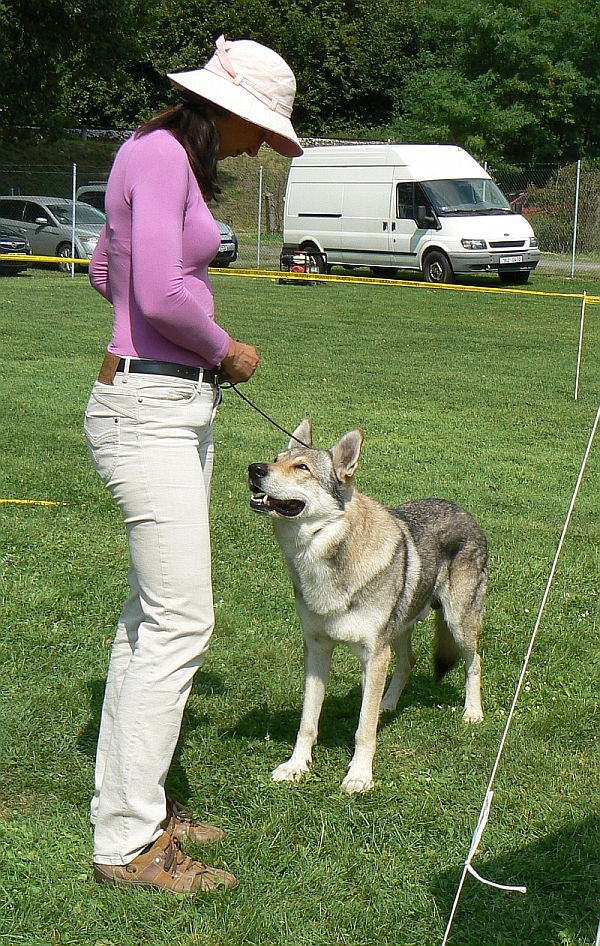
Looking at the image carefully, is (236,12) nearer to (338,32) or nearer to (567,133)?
(338,32)

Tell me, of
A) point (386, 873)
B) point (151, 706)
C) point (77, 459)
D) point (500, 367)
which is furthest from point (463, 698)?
point (500, 367)

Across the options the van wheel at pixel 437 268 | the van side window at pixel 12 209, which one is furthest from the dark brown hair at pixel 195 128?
the van side window at pixel 12 209

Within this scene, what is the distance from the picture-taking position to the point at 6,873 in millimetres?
3332

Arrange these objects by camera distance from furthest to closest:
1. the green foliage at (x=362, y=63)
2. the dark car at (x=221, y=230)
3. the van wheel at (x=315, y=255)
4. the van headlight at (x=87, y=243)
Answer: the green foliage at (x=362, y=63)
the dark car at (x=221, y=230)
the van wheel at (x=315, y=255)
the van headlight at (x=87, y=243)

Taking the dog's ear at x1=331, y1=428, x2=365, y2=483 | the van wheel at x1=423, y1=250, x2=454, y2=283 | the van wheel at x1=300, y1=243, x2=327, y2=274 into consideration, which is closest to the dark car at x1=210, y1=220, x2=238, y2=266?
the van wheel at x1=300, y1=243, x2=327, y2=274

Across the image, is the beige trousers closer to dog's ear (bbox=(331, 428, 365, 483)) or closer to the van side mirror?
dog's ear (bbox=(331, 428, 365, 483))

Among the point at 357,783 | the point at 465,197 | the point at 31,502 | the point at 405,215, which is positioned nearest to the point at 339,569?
the point at 357,783

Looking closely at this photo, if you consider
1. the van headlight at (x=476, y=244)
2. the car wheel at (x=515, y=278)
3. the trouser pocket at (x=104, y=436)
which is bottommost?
the trouser pocket at (x=104, y=436)

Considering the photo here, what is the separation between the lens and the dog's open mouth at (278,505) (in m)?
3.80

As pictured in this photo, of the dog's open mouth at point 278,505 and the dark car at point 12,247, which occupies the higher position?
the dark car at point 12,247

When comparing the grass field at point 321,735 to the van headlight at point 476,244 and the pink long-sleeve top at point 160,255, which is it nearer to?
Answer: the pink long-sleeve top at point 160,255

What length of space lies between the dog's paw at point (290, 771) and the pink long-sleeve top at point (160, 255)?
1.72 meters

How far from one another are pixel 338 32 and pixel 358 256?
97.5ft

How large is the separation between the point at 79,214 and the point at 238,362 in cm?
2564
